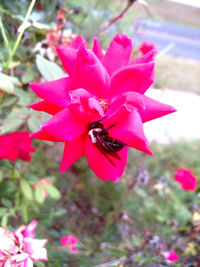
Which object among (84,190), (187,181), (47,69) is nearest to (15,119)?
(47,69)

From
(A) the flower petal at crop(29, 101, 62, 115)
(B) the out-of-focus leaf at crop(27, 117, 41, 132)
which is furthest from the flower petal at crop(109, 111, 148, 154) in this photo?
(B) the out-of-focus leaf at crop(27, 117, 41, 132)

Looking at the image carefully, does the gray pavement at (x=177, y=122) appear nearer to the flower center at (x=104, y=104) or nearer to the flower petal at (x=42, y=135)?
the flower center at (x=104, y=104)

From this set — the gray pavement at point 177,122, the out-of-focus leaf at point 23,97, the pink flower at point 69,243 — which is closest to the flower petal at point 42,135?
the out-of-focus leaf at point 23,97

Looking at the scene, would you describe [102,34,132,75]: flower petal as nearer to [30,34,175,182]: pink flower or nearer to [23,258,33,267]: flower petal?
[30,34,175,182]: pink flower

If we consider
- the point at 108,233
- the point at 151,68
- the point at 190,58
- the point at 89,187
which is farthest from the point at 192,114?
the point at 151,68

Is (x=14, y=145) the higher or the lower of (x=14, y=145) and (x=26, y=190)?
the higher

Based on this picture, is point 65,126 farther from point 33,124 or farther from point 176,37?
Answer: point 176,37
